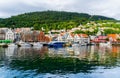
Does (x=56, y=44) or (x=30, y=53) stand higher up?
(x=56, y=44)

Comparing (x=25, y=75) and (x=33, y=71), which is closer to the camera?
Answer: (x=25, y=75)

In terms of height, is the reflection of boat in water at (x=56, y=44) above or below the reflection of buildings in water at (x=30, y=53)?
above

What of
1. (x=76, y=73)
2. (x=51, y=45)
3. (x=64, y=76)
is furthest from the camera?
(x=51, y=45)

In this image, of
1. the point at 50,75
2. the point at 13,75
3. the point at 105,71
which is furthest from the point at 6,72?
the point at 105,71

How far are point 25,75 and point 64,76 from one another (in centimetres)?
519

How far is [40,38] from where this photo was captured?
196 metres

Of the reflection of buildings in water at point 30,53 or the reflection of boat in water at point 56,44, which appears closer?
the reflection of buildings in water at point 30,53

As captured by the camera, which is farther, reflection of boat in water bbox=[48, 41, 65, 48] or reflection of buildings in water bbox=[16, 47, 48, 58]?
reflection of boat in water bbox=[48, 41, 65, 48]

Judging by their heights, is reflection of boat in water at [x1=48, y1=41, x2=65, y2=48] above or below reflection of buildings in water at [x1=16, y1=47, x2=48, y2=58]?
above

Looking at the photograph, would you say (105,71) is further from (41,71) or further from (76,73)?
(41,71)

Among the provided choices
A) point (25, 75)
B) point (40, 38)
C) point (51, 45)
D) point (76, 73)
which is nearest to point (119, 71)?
point (76, 73)

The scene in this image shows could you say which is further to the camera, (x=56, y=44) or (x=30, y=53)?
(x=56, y=44)

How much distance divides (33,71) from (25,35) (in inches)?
5901

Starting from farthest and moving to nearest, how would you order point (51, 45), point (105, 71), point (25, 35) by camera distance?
point (25, 35) → point (51, 45) → point (105, 71)
